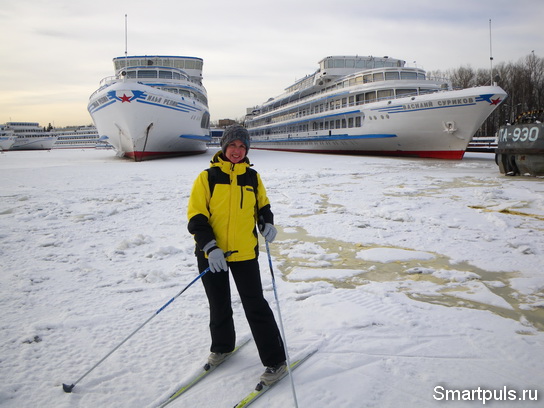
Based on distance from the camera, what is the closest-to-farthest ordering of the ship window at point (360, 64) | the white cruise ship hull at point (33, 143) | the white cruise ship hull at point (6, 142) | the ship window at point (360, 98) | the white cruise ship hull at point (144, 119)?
1. the white cruise ship hull at point (144, 119)
2. the ship window at point (360, 98)
3. the ship window at point (360, 64)
4. the white cruise ship hull at point (6, 142)
5. the white cruise ship hull at point (33, 143)

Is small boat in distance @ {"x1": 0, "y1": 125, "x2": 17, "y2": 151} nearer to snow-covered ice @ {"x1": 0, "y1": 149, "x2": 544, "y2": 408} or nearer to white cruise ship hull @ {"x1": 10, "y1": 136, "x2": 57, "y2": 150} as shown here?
white cruise ship hull @ {"x1": 10, "y1": 136, "x2": 57, "y2": 150}

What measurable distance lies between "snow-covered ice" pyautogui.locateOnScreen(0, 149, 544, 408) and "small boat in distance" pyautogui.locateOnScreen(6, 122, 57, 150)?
93451 mm

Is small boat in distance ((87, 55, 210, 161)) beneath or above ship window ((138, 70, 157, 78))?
beneath

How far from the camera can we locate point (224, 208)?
2102 millimetres

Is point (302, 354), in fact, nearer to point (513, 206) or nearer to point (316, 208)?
point (316, 208)

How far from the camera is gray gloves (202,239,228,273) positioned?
200 centimetres

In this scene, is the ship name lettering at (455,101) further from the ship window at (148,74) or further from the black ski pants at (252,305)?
the ship window at (148,74)

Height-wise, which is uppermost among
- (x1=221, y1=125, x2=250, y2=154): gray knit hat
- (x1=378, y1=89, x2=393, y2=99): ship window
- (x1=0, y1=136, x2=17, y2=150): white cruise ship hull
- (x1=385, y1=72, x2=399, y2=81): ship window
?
(x1=0, y1=136, x2=17, y2=150): white cruise ship hull

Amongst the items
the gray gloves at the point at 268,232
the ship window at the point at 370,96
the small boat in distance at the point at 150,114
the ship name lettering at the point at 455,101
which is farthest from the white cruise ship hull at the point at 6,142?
the gray gloves at the point at 268,232

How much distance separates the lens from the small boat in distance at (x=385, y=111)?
17938mm

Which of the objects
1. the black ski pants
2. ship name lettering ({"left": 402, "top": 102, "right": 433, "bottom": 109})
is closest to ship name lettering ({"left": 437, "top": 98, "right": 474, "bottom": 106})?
ship name lettering ({"left": 402, "top": 102, "right": 433, "bottom": 109})

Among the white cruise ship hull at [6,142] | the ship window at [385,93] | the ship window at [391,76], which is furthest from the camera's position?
the white cruise ship hull at [6,142]

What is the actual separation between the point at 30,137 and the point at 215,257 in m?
106

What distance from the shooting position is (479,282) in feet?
11.1
